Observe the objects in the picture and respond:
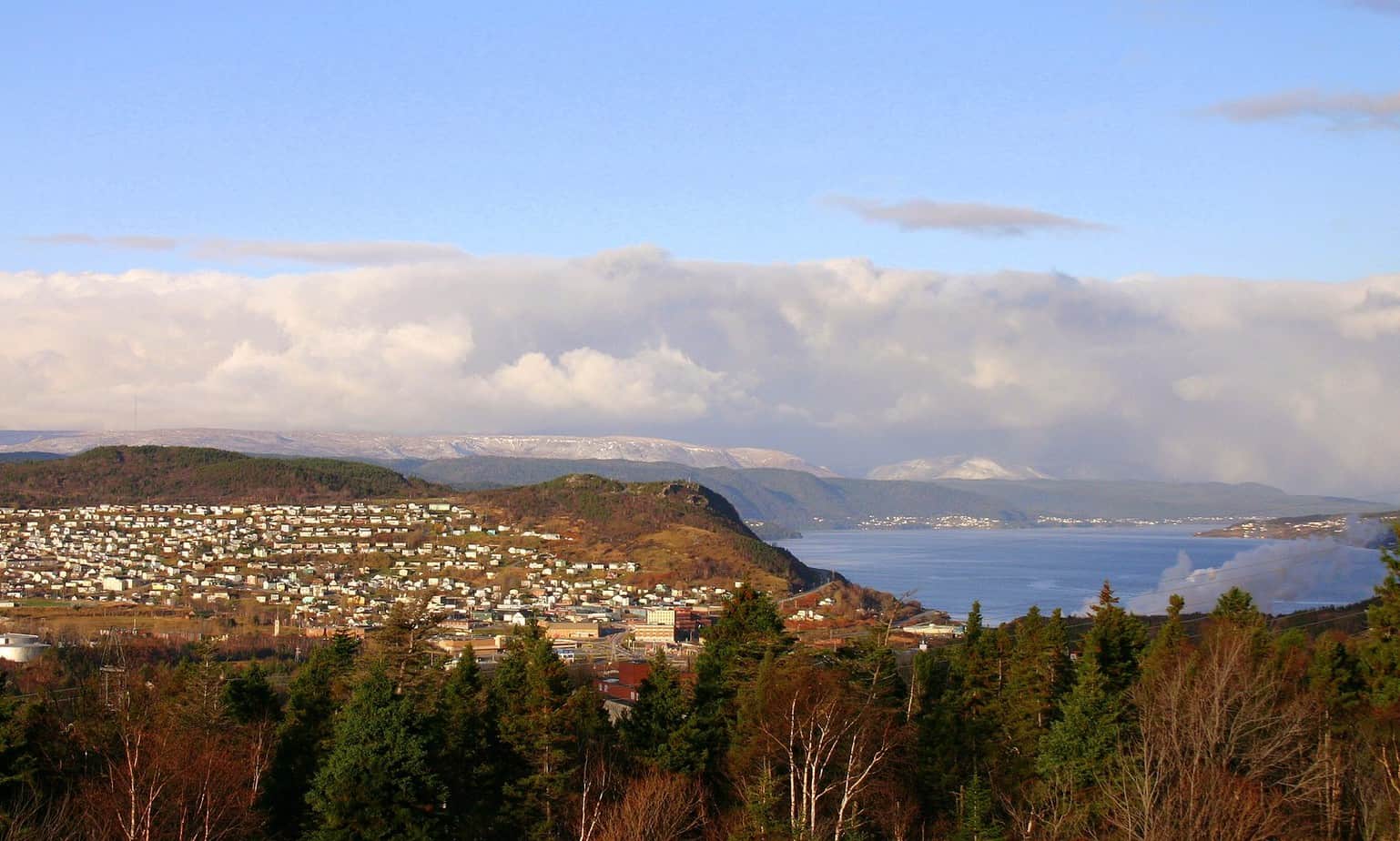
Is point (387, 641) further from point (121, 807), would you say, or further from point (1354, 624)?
point (1354, 624)

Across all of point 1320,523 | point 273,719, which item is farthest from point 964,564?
point 273,719

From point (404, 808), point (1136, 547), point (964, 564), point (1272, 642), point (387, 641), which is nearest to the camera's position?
point (404, 808)

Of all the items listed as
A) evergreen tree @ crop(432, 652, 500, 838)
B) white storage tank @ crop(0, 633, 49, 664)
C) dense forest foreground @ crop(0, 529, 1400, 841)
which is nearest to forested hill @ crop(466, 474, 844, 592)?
white storage tank @ crop(0, 633, 49, 664)

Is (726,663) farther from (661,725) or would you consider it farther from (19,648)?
(19,648)

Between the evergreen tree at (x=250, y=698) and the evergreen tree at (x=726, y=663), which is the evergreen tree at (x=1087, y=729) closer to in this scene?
the evergreen tree at (x=726, y=663)

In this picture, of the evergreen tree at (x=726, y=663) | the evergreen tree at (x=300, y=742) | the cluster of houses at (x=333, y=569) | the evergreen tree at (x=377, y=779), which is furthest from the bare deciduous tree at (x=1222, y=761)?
the cluster of houses at (x=333, y=569)
